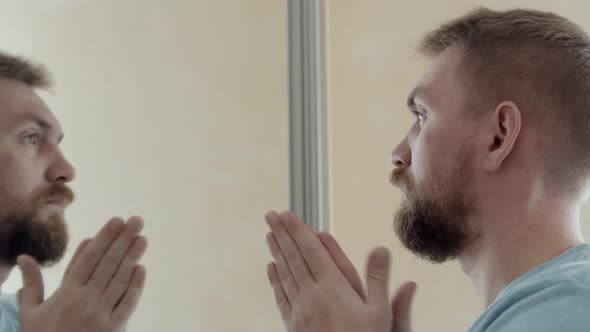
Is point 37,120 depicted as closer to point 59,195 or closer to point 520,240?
point 59,195

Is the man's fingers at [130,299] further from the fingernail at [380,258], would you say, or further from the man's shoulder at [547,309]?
the man's shoulder at [547,309]

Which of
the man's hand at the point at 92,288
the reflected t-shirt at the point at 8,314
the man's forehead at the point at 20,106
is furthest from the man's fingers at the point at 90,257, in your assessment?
the man's forehead at the point at 20,106

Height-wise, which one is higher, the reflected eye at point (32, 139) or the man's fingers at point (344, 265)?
the reflected eye at point (32, 139)

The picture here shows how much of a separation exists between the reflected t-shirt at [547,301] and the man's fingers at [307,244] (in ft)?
0.64

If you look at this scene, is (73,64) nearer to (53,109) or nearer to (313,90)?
(53,109)

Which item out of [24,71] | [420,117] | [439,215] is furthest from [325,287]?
[24,71]

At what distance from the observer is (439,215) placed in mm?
944

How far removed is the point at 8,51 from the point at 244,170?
54 cm

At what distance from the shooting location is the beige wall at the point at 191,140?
51.4 inches

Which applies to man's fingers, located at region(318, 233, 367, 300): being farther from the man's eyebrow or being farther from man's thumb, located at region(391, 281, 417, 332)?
the man's eyebrow

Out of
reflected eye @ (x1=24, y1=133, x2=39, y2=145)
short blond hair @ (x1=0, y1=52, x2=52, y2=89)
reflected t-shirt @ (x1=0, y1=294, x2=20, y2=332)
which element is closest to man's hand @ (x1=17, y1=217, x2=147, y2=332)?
reflected t-shirt @ (x1=0, y1=294, x2=20, y2=332)

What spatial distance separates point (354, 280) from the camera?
0.88m

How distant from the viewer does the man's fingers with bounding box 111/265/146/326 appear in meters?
0.93

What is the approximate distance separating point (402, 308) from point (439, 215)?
15 centimetres
